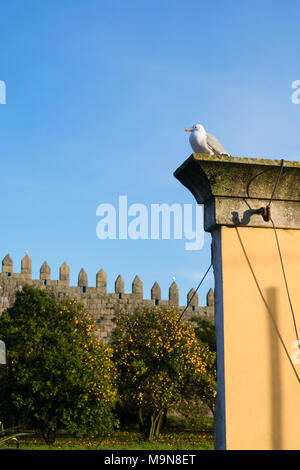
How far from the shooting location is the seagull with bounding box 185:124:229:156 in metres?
3.98

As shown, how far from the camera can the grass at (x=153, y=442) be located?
1939 cm

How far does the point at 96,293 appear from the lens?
28.9 meters

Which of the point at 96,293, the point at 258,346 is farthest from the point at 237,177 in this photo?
the point at 96,293

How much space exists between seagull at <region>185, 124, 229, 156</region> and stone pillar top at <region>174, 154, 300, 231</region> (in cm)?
46

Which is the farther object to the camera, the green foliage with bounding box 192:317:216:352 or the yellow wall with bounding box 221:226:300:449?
the green foliage with bounding box 192:317:216:352

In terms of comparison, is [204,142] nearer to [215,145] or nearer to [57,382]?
[215,145]

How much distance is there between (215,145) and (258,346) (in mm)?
1367

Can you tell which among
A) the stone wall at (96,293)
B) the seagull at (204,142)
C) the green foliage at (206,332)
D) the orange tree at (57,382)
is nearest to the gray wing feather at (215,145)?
the seagull at (204,142)

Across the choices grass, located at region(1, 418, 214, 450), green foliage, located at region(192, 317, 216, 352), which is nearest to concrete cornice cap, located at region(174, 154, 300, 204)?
grass, located at region(1, 418, 214, 450)

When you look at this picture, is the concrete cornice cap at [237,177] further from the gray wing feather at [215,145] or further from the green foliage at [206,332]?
the green foliage at [206,332]

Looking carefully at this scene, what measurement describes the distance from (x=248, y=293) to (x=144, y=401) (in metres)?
19.8

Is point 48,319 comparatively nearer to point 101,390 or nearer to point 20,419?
point 20,419

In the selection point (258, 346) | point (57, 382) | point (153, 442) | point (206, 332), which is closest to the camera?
point (258, 346)

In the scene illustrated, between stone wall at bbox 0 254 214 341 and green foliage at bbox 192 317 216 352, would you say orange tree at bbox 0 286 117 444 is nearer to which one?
stone wall at bbox 0 254 214 341
